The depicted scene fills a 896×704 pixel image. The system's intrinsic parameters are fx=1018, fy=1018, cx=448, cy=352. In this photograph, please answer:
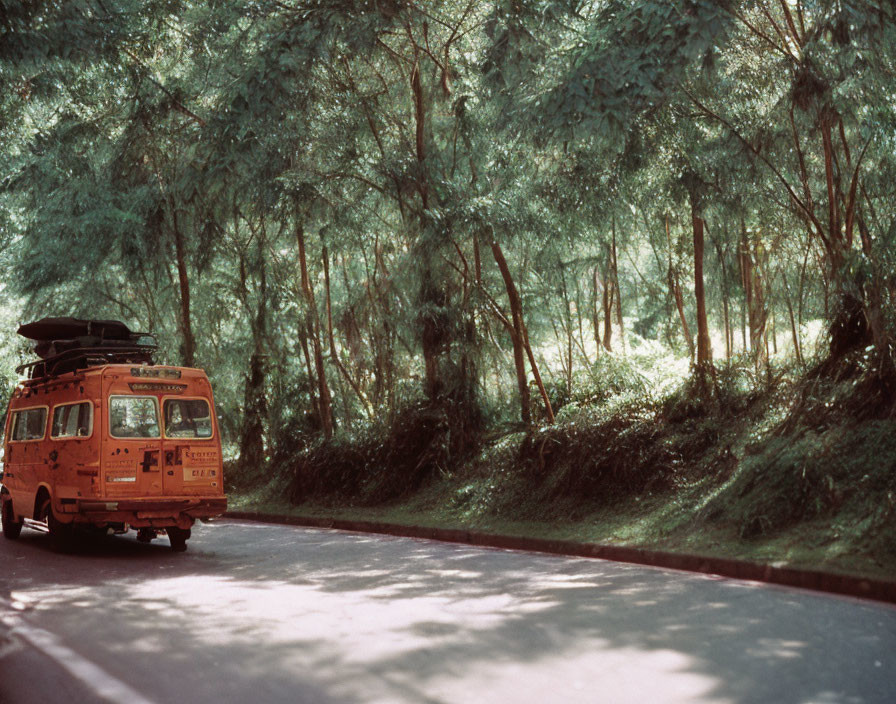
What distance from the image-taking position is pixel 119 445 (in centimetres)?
1443

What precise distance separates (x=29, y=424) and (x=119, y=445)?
12.0 ft

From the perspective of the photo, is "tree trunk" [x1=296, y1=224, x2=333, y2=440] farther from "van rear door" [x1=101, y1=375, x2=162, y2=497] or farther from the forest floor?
"van rear door" [x1=101, y1=375, x2=162, y2=497]

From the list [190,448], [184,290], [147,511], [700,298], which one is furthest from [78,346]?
[700,298]

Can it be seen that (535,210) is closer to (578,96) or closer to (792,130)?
(792,130)

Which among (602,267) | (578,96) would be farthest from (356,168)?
(578,96)

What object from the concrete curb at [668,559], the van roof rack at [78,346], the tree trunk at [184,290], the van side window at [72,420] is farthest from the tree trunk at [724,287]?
the tree trunk at [184,290]

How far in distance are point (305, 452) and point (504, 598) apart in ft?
45.2

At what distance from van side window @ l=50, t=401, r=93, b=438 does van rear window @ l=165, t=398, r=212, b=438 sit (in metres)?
1.11

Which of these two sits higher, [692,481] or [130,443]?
[130,443]

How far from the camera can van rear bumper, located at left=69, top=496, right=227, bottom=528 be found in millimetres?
14227

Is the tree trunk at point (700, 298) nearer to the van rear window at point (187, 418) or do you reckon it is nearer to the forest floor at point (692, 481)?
the forest floor at point (692, 481)

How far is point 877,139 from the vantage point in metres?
13.2

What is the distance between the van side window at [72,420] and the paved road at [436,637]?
2943 millimetres

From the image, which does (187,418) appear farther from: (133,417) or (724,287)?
(724,287)
